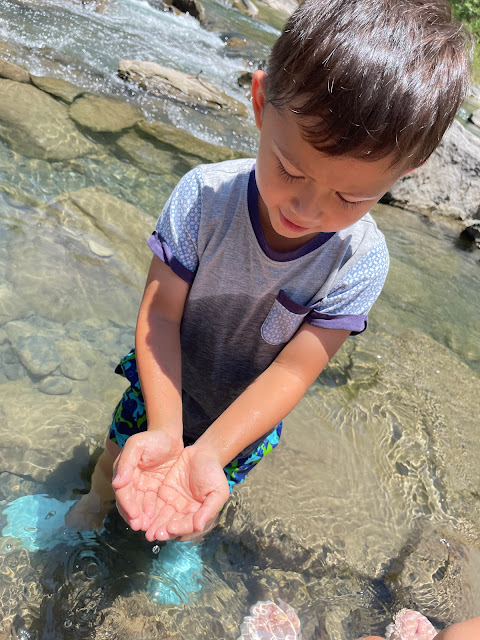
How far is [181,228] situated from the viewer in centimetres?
166

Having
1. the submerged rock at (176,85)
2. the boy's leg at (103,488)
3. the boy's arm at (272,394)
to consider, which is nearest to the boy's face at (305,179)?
the boy's arm at (272,394)

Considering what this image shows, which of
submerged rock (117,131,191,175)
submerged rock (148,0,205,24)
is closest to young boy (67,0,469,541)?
submerged rock (117,131,191,175)

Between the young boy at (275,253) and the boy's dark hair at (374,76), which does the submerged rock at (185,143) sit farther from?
the boy's dark hair at (374,76)

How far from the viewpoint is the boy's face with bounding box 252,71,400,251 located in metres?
1.26

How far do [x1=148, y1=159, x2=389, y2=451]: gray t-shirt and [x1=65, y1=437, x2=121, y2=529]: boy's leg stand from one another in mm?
724

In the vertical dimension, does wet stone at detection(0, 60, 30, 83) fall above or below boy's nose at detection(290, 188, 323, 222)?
below

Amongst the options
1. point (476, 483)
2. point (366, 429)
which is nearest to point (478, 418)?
point (476, 483)

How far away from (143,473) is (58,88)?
14.5ft

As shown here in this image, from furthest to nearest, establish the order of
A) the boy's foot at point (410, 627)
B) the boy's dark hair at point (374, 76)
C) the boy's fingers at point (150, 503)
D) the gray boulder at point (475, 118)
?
the gray boulder at point (475, 118) < the boy's foot at point (410, 627) < the boy's fingers at point (150, 503) < the boy's dark hair at point (374, 76)

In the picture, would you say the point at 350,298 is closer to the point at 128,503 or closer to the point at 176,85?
the point at 128,503

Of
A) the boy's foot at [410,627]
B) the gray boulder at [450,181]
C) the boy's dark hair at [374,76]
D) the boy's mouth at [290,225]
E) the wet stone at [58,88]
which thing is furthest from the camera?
the gray boulder at [450,181]

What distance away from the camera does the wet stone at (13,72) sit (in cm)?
478

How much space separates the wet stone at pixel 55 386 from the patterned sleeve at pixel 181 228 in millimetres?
1153

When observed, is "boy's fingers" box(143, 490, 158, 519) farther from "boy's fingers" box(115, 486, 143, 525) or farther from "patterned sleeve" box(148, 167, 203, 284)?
"patterned sleeve" box(148, 167, 203, 284)
